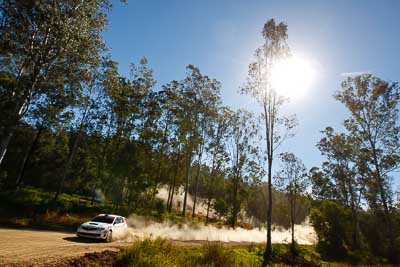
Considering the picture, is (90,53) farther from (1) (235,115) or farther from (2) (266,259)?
(1) (235,115)

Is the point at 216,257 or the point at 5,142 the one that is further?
the point at 5,142

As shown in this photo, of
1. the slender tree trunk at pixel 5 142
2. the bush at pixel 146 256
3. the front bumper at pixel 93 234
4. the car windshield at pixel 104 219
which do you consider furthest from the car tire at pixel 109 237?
the slender tree trunk at pixel 5 142

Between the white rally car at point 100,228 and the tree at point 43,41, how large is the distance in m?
6.08

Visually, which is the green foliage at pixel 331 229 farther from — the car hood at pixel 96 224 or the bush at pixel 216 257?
the car hood at pixel 96 224

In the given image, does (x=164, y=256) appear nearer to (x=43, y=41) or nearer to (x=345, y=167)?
(x=43, y=41)

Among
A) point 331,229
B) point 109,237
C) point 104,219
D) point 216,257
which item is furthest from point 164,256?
point 331,229

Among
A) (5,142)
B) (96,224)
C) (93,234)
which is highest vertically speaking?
(5,142)

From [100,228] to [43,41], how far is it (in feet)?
38.2

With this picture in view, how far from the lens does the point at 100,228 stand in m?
15.2

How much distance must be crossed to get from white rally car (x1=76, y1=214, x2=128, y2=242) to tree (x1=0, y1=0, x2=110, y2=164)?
6082 mm

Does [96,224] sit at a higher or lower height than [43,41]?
lower

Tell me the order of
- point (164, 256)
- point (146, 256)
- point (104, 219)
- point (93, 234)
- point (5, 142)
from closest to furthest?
1. point (146, 256)
2. point (164, 256)
3. point (93, 234)
4. point (5, 142)
5. point (104, 219)

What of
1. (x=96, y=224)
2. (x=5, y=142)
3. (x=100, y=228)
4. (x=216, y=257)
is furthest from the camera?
(x=96, y=224)

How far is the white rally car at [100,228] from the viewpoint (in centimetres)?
1505
